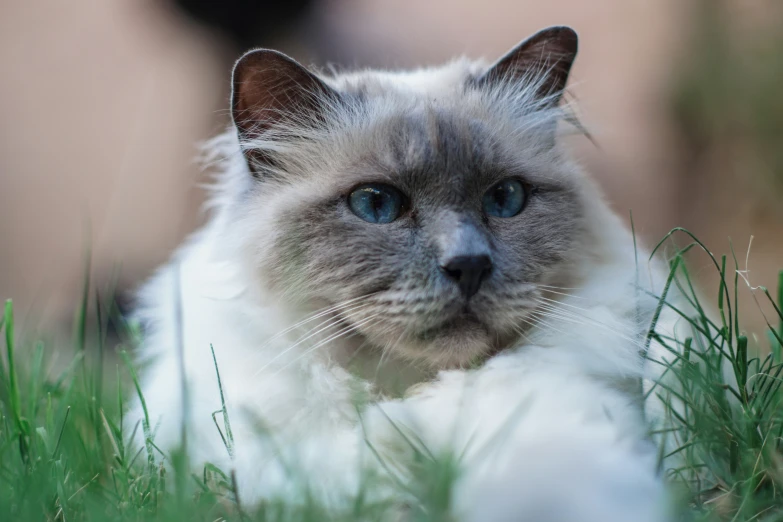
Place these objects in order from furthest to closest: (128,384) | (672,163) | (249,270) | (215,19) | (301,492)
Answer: (672,163)
(215,19)
(128,384)
(249,270)
(301,492)

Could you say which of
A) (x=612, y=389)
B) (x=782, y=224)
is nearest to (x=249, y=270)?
(x=612, y=389)

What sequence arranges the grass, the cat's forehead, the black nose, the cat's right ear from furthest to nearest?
1. the cat's forehead
2. the cat's right ear
3. the black nose
4. the grass

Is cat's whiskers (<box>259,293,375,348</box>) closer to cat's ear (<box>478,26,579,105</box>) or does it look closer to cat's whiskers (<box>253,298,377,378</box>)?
cat's whiskers (<box>253,298,377,378</box>)

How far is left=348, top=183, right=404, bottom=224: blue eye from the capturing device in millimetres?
1693

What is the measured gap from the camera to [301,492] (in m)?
1.10

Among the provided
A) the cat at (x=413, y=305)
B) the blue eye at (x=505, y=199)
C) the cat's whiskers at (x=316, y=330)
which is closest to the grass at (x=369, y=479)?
the cat at (x=413, y=305)

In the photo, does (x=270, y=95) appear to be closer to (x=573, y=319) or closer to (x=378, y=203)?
(x=378, y=203)

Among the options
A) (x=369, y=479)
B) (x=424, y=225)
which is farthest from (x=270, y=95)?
(x=369, y=479)

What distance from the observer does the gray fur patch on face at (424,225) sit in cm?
154

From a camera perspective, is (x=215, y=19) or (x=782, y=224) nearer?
(x=215, y=19)

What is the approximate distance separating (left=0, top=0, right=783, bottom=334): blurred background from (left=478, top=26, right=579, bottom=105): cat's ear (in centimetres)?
274

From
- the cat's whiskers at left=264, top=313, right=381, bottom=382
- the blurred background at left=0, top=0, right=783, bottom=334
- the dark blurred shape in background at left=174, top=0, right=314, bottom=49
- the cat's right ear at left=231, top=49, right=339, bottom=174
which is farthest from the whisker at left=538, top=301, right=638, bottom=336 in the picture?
the blurred background at left=0, top=0, right=783, bottom=334

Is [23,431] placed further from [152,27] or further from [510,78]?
[152,27]

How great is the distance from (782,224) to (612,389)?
13.8ft
